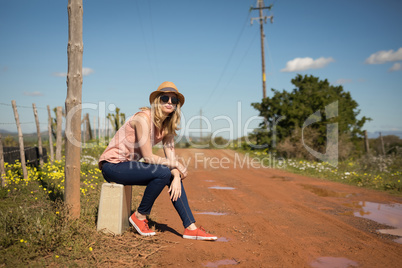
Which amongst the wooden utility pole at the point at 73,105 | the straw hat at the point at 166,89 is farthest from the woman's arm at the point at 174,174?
the wooden utility pole at the point at 73,105

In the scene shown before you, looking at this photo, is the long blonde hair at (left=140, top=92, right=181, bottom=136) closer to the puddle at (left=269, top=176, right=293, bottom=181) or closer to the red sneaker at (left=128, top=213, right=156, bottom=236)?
the red sneaker at (left=128, top=213, right=156, bottom=236)

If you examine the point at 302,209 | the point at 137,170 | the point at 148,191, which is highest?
the point at 137,170

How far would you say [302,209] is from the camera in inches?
240

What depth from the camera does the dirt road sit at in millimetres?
3551

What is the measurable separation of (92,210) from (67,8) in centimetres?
291

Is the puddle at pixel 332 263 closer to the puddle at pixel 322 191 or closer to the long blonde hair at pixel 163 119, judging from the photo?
the long blonde hair at pixel 163 119

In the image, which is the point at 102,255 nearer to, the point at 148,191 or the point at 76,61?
the point at 148,191

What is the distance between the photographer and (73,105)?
4371 mm

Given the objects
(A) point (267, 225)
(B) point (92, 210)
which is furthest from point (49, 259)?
(A) point (267, 225)

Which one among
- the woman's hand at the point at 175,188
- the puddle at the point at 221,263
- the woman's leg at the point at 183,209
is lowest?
the puddle at the point at 221,263

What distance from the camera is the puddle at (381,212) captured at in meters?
5.32

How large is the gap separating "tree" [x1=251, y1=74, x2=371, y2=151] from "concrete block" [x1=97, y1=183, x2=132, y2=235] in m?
12.7

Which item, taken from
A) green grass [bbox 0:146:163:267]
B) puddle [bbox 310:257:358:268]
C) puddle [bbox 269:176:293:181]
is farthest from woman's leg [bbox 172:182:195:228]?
puddle [bbox 269:176:293:181]

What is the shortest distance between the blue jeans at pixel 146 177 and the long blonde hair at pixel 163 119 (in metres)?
0.54
